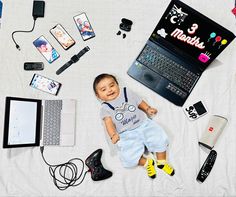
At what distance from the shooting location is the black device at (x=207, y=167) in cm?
169

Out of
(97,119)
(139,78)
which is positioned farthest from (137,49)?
(97,119)

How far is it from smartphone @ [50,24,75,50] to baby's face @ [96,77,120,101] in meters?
0.30

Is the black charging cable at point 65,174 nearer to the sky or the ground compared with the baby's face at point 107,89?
nearer to the ground

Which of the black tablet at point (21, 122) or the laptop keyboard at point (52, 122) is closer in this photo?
the black tablet at point (21, 122)

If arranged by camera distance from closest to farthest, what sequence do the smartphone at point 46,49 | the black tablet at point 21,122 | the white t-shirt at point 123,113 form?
the black tablet at point 21,122, the white t-shirt at point 123,113, the smartphone at point 46,49

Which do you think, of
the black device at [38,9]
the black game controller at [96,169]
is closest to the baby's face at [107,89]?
the black game controller at [96,169]

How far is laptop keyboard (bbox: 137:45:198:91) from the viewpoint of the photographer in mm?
1804

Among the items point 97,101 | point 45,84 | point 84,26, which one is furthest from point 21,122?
point 84,26

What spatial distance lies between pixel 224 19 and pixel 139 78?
1.86 ft

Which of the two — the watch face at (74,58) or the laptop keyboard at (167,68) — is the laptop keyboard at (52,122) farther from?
the laptop keyboard at (167,68)

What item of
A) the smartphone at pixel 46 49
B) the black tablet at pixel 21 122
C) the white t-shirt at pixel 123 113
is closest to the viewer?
the black tablet at pixel 21 122

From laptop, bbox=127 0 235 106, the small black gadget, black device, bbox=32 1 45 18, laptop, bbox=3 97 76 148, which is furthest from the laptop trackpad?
black device, bbox=32 1 45 18

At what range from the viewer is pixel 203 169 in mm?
1703

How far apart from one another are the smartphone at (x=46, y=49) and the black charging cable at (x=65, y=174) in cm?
47
